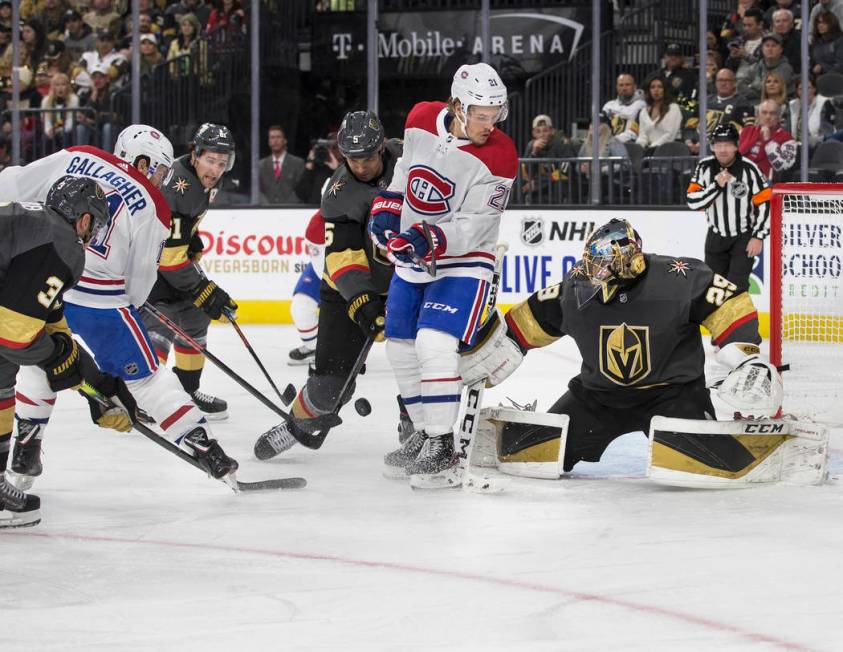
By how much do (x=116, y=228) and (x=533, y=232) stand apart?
462 centimetres

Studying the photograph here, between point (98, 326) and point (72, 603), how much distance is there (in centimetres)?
114

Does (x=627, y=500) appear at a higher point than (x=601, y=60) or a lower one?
lower

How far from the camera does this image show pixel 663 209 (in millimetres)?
7867

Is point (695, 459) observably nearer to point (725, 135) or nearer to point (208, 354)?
point (208, 354)

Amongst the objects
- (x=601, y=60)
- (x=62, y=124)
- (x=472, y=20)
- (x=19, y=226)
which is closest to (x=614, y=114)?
(x=601, y=60)

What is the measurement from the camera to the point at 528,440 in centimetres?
391

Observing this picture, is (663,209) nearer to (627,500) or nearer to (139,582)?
(627,500)

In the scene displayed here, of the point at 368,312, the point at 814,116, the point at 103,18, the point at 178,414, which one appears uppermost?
the point at 103,18

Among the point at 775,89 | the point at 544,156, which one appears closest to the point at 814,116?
the point at 775,89

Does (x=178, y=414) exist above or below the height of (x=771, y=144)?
below

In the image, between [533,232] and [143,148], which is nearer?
[143,148]

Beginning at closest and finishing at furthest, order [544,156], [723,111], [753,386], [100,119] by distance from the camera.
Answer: [753,386]
[723,111]
[544,156]
[100,119]

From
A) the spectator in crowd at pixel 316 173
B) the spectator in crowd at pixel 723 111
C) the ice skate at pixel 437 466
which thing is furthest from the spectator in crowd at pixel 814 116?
the ice skate at pixel 437 466

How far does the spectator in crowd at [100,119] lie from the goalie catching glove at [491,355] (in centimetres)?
506
